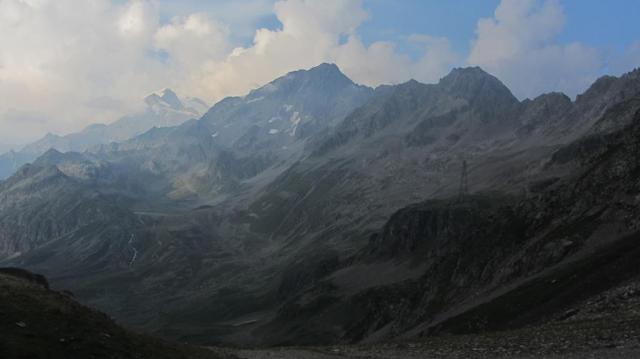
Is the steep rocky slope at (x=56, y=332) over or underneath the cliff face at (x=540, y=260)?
over

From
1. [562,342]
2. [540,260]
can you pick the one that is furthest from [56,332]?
[540,260]

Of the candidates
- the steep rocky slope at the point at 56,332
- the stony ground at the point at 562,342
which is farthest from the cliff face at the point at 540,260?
the steep rocky slope at the point at 56,332

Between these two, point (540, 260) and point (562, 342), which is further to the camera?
point (540, 260)

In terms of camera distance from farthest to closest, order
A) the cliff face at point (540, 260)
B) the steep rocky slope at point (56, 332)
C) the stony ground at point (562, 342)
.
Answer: the cliff face at point (540, 260) → the stony ground at point (562, 342) → the steep rocky slope at point (56, 332)

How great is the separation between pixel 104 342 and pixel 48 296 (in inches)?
366

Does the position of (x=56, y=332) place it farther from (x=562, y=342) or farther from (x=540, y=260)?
(x=540, y=260)

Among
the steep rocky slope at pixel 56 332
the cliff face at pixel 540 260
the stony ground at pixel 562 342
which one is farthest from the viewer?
the cliff face at pixel 540 260

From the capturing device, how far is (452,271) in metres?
155

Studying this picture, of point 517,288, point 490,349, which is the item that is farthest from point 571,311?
point 517,288

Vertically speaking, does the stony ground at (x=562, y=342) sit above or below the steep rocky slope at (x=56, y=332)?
below

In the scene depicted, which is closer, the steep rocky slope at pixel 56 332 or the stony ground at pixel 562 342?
the steep rocky slope at pixel 56 332

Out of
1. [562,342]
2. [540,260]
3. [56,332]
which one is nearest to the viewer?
[56,332]

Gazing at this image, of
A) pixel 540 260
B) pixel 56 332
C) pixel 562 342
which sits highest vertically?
pixel 56 332

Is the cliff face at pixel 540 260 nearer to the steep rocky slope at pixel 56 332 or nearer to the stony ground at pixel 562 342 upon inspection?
the stony ground at pixel 562 342
